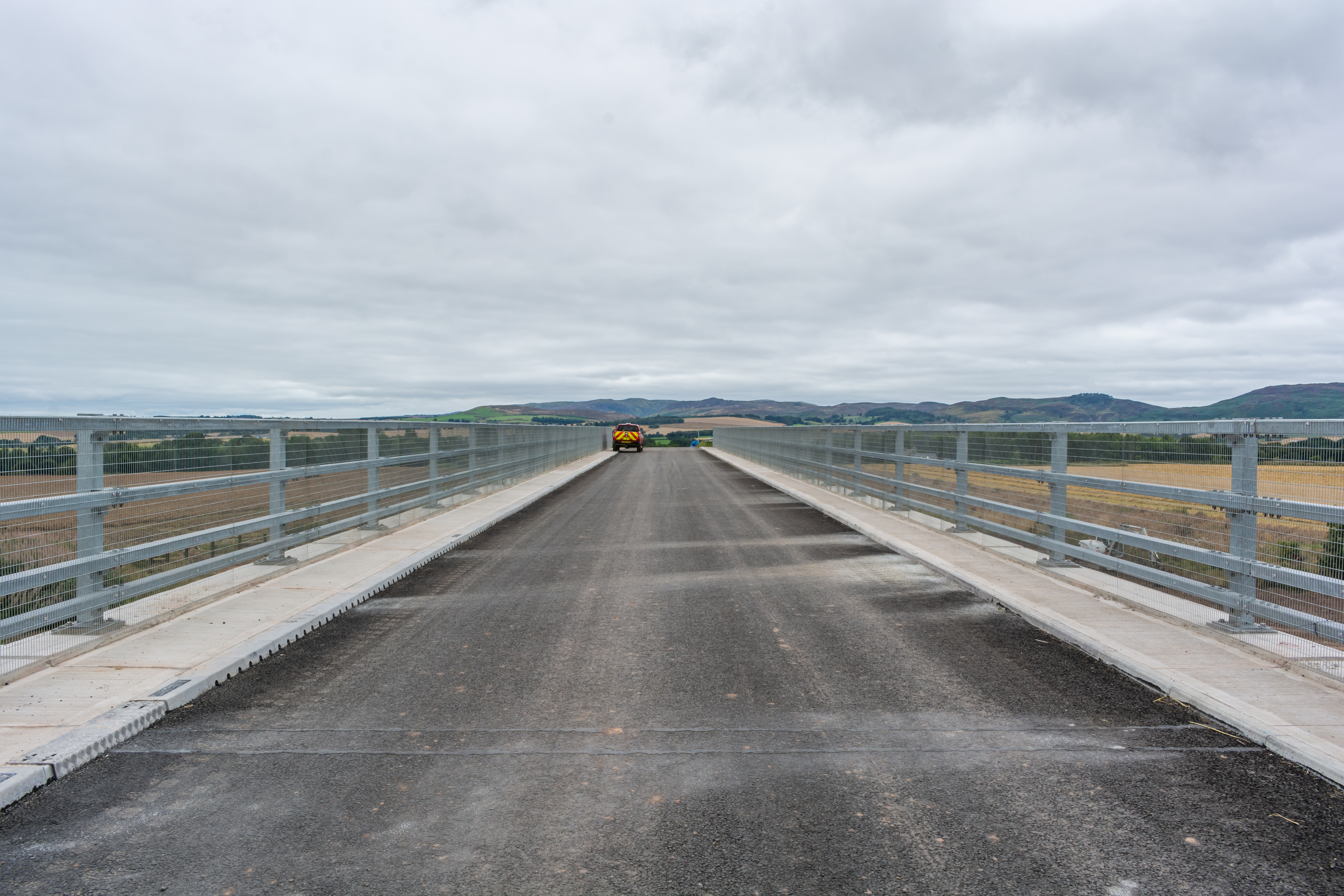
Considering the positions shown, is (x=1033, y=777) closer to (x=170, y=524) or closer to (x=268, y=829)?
(x=268, y=829)

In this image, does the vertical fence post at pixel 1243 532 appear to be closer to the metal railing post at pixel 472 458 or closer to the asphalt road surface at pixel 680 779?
the asphalt road surface at pixel 680 779

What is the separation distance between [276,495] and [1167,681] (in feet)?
27.7

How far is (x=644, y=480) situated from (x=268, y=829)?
76.1ft

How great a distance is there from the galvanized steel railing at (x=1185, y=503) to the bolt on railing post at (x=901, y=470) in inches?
86.0

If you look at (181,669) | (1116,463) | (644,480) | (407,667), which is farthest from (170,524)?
(644,480)

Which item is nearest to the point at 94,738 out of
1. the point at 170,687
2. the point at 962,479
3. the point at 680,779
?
the point at 170,687

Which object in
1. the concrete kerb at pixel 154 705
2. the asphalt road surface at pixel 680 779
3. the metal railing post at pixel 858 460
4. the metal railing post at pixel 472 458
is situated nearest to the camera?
the asphalt road surface at pixel 680 779

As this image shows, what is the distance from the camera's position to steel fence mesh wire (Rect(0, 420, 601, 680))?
5.68m

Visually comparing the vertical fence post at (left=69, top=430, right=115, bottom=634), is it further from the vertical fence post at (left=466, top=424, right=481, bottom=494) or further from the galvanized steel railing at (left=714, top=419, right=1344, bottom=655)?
the vertical fence post at (left=466, top=424, right=481, bottom=494)

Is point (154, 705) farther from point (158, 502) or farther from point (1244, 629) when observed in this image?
point (1244, 629)

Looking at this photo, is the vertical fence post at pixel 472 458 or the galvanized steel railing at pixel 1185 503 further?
the vertical fence post at pixel 472 458

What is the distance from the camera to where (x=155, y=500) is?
7.00 metres

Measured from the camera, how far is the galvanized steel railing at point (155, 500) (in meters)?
5.66

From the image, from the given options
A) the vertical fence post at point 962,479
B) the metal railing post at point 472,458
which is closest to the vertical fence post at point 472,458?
the metal railing post at point 472,458
